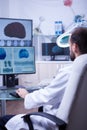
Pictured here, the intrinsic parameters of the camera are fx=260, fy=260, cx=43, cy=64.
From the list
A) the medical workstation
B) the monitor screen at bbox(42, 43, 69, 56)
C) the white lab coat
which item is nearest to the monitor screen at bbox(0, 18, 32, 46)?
the white lab coat

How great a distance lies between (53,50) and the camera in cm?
589

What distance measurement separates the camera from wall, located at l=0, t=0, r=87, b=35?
609 centimetres

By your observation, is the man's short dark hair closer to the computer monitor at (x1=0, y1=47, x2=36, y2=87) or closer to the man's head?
the man's head

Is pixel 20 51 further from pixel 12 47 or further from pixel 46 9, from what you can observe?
pixel 46 9

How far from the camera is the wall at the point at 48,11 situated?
6.09 meters

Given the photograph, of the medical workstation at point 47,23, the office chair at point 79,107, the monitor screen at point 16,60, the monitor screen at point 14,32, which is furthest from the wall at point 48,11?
the office chair at point 79,107

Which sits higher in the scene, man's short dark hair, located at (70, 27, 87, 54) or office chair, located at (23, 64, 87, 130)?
man's short dark hair, located at (70, 27, 87, 54)

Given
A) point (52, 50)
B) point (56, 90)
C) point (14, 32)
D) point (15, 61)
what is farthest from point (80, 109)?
point (52, 50)

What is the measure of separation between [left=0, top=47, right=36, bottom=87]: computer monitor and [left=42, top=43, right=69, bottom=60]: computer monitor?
3.16m

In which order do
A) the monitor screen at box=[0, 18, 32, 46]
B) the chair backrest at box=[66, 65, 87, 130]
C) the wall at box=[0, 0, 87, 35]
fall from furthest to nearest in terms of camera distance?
the wall at box=[0, 0, 87, 35]
the monitor screen at box=[0, 18, 32, 46]
the chair backrest at box=[66, 65, 87, 130]

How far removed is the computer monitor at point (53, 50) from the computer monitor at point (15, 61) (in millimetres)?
3157

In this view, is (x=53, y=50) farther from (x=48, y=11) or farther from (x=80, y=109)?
(x=80, y=109)

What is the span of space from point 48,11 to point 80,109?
196 inches

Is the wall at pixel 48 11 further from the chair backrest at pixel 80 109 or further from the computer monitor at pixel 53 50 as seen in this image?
the chair backrest at pixel 80 109
